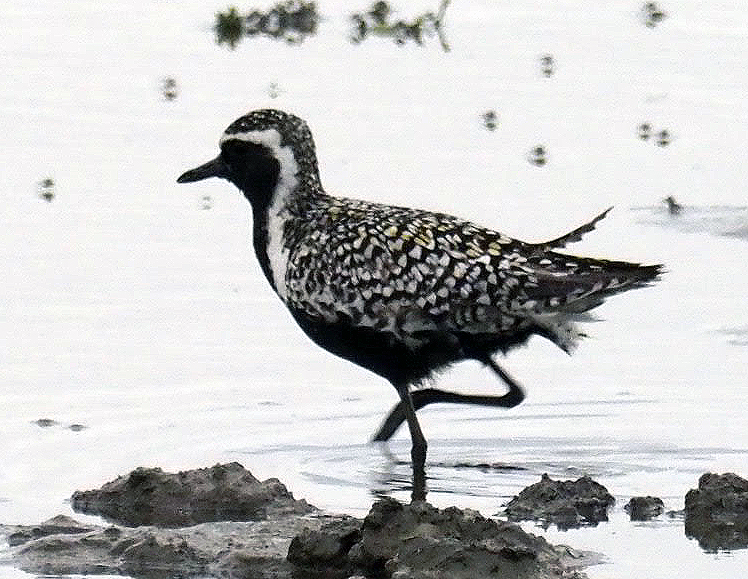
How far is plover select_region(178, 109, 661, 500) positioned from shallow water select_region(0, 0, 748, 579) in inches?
20.8

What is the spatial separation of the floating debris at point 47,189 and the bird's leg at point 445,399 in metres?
4.29

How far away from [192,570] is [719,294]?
16.2 feet

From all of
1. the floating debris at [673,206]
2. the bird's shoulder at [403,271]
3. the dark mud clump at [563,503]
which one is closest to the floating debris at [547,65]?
the floating debris at [673,206]

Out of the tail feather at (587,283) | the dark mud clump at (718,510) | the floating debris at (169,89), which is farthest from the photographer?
the floating debris at (169,89)

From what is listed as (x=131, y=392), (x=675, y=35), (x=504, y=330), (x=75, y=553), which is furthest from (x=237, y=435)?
(x=675, y=35)

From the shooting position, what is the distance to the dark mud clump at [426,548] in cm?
761

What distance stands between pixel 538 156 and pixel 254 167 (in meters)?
4.82

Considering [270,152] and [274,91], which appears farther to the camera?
[274,91]

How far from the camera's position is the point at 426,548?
7.67 meters

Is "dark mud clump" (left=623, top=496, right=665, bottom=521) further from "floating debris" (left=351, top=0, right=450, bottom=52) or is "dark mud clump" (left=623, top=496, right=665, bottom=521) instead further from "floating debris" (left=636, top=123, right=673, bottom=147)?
"floating debris" (left=351, top=0, right=450, bottom=52)

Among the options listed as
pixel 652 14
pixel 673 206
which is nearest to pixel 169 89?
pixel 673 206

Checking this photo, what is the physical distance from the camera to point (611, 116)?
52.7 feet

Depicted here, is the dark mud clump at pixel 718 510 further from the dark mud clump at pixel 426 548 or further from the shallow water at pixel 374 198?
the dark mud clump at pixel 426 548

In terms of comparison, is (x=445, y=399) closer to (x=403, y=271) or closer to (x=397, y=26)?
(x=403, y=271)
